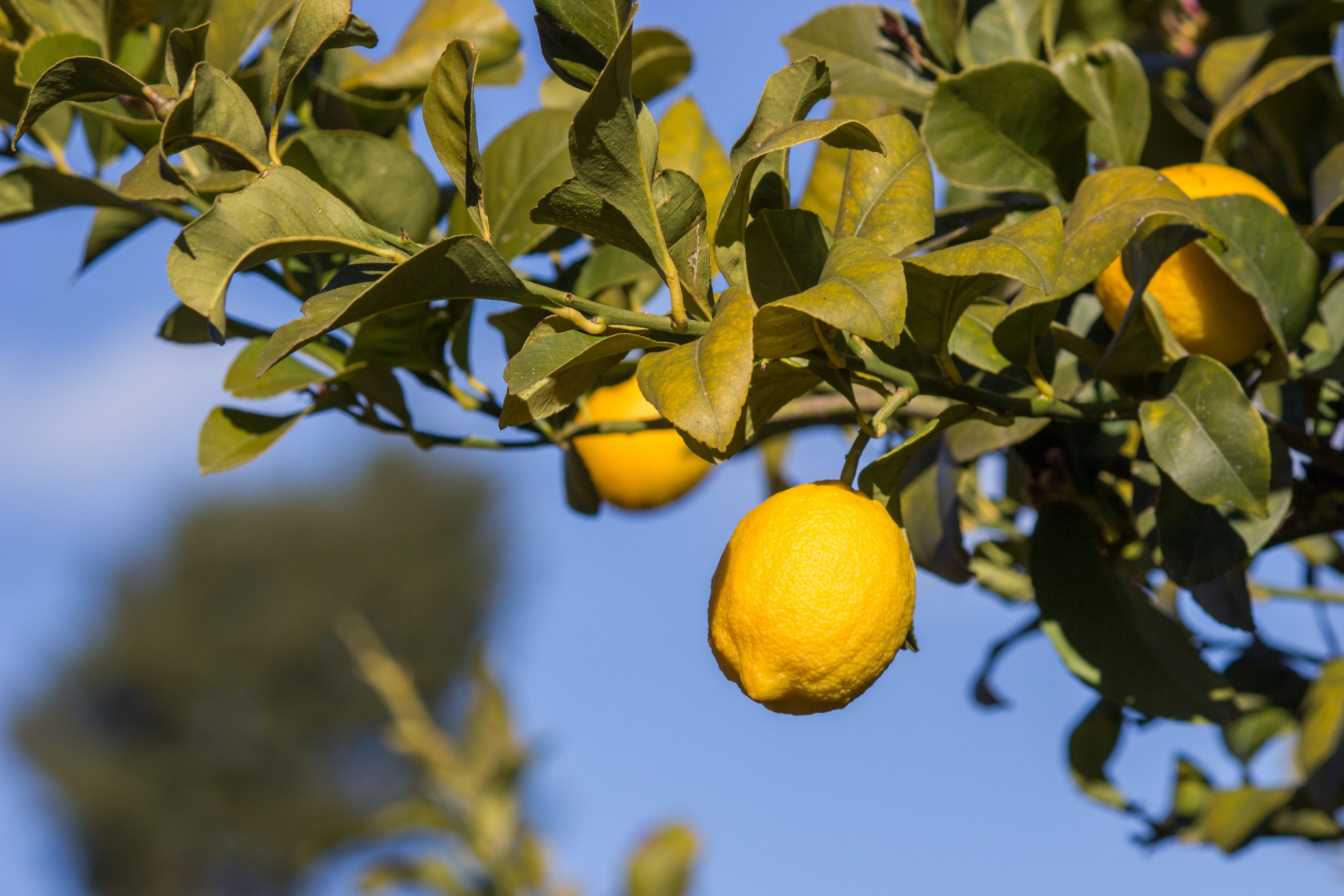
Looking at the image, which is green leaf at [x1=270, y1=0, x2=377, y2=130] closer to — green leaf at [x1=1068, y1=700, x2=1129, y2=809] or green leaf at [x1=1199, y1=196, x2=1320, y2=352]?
green leaf at [x1=1199, y1=196, x2=1320, y2=352]

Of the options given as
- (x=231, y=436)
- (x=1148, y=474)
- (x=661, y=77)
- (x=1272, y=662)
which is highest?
(x=661, y=77)

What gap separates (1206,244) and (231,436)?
24.2 inches

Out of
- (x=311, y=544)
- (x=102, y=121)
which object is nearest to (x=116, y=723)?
(x=311, y=544)

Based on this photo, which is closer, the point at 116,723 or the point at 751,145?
the point at 751,145

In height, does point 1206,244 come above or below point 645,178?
below

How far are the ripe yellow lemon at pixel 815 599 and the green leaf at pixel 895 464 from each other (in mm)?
12

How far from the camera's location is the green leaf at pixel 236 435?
71cm

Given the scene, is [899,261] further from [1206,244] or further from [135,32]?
[135,32]

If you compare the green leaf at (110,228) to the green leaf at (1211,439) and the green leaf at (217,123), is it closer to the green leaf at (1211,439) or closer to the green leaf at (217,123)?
the green leaf at (217,123)

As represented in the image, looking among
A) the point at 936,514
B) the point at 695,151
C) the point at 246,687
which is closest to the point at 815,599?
the point at 936,514

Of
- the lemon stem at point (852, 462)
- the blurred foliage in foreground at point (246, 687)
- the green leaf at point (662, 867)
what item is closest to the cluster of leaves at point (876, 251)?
the lemon stem at point (852, 462)

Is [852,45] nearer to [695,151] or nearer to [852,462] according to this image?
[695,151]

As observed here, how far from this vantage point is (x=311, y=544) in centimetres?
1656

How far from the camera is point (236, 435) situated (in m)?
0.73
